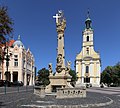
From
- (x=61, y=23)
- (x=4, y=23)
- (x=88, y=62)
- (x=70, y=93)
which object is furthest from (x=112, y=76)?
(x=4, y=23)

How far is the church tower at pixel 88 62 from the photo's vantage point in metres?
96.1

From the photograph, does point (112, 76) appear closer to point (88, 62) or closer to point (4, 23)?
point (88, 62)

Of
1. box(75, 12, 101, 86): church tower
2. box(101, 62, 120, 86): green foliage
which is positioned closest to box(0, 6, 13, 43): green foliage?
box(75, 12, 101, 86): church tower

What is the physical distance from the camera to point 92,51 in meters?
97.9

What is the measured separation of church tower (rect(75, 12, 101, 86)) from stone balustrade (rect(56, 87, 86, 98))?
75.0m

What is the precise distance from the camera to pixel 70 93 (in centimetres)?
1984

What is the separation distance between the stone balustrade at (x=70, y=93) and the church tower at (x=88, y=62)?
7496 centimetres

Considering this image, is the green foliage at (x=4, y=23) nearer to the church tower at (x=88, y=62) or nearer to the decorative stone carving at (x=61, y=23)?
the decorative stone carving at (x=61, y=23)

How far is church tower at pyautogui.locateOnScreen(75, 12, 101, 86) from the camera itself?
96062mm

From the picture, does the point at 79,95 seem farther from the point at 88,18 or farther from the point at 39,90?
the point at 88,18

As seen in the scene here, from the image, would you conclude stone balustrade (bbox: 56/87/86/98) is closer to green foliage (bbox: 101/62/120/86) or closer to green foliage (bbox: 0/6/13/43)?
green foliage (bbox: 0/6/13/43)

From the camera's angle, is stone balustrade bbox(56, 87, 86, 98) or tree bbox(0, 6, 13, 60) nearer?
tree bbox(0, 6, 13, 60)

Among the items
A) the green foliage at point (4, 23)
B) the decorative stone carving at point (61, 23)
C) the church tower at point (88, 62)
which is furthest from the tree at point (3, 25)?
the church tower at point (88, 62)

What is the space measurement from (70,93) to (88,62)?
78405 millimetres
